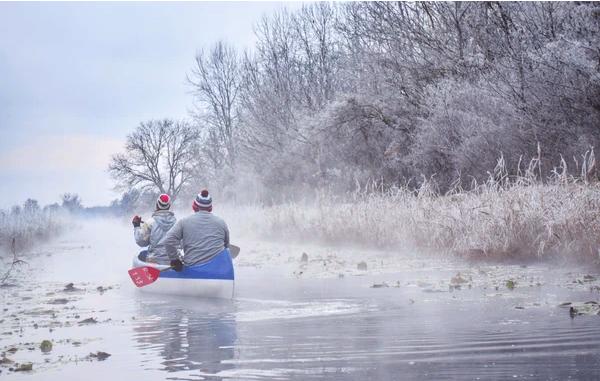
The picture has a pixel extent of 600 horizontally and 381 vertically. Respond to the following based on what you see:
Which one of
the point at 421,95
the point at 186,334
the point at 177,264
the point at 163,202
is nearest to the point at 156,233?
the point at 163,202

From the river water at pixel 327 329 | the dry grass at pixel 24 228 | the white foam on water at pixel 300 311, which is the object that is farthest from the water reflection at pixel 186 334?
the dry grass at pixel 24 228

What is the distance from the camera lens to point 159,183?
68.5 metres

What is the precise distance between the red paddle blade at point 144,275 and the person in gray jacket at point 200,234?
1.05m

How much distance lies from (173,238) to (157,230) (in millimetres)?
1815

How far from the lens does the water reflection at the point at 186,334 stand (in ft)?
23.4

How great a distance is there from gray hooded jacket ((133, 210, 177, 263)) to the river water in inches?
35.3

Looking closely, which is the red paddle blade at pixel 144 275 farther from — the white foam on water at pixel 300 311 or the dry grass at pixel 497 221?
the dry grass at pixel 497 221

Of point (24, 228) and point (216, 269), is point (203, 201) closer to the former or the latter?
point (216, 269)

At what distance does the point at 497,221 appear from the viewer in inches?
608

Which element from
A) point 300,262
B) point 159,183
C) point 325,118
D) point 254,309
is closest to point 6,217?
point 325,118

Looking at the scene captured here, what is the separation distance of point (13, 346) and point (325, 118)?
2218cm

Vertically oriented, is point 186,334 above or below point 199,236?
below

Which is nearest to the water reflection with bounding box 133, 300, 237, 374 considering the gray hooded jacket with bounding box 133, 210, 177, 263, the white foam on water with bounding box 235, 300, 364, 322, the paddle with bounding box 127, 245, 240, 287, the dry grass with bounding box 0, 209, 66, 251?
the white foam on water with bounding box 235, 300, 364, 322

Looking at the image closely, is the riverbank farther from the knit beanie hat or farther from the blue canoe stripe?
the knit beanie hat
